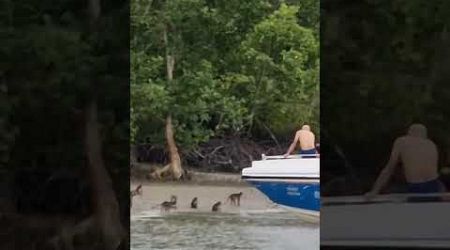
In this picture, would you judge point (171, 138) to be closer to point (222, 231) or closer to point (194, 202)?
point (194, 202)

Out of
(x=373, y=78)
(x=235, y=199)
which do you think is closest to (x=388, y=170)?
(x=373, y=78)

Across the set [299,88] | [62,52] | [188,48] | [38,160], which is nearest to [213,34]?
[188,48]

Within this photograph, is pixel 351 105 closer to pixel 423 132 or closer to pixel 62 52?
pixel 423 132

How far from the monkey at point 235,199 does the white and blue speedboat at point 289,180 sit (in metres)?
0.12

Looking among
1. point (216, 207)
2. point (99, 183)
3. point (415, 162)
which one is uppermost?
point (415, 162)

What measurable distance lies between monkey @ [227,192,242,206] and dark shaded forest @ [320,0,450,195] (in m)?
0.84

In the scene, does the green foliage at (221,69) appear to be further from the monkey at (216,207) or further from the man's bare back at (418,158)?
the man's bare back at (418,158)

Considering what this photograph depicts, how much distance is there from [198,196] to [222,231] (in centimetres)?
28

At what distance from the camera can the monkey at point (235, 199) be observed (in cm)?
474

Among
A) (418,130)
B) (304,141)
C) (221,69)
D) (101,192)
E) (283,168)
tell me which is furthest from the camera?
(221,69)

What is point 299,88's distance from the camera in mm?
4867

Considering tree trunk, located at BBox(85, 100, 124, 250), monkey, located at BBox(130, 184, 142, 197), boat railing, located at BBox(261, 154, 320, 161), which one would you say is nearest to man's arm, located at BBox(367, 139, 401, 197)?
boat railing, located at BBox(261, 154, 320, 161)

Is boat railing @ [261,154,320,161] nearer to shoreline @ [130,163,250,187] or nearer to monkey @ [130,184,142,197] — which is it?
shoreline @ [130,163,250,187]

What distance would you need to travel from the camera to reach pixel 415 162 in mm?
4023
